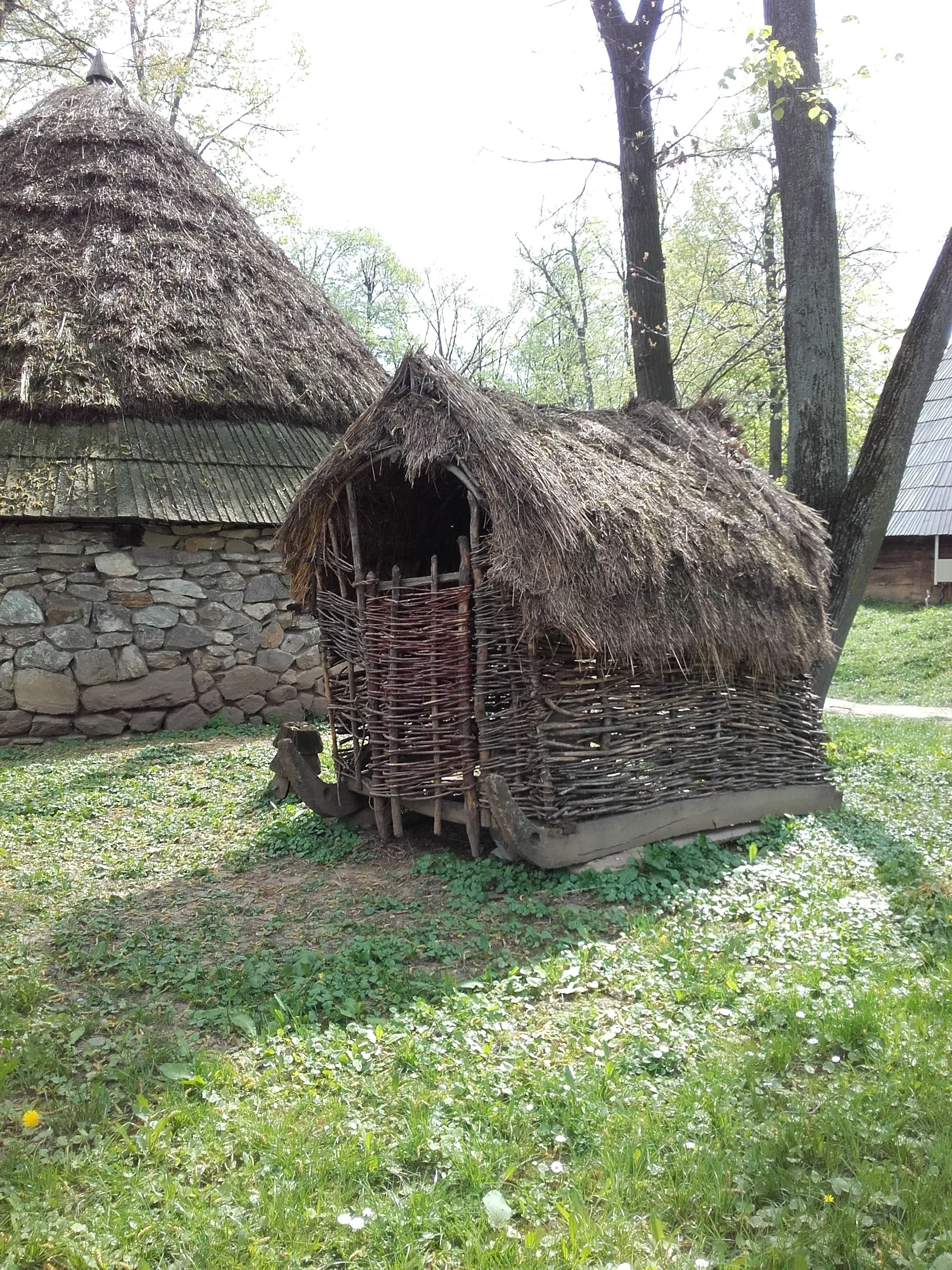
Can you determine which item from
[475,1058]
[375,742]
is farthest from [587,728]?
[475,1058]

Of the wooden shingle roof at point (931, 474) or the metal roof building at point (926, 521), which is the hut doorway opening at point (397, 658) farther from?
the wooden shingle roof at point (931, 474)

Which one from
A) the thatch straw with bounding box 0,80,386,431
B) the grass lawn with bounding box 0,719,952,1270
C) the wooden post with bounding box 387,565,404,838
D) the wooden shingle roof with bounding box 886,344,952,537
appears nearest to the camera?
the grass lawn with bounding box 0,719,952,1270

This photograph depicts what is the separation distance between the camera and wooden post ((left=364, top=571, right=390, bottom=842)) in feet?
18.8

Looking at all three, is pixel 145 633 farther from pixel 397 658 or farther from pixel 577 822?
pixel 577 822

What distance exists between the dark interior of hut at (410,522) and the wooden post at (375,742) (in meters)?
0.52

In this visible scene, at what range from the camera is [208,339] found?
33.6 feet

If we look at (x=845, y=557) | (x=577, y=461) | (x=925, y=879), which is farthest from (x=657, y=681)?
(x=845, y=557)

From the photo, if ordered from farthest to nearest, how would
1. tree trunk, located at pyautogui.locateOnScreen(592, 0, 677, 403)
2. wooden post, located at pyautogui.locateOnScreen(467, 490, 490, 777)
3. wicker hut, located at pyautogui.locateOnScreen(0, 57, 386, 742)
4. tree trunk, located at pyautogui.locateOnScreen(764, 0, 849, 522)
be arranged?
wicker hut, located at pyautogui.locateOnScreen(0, 57, 386, 742) → tree trunk, located at pyautogui.locateOnScreen(592, 0, 677, 403) → tree trunk, located at pyautogui.locateOnScreen(764, 0, 849, 522) → wooden post, located at pyautogui.locateOnScreen(467, 490, 490, 777)

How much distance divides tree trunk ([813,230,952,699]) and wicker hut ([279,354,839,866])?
386mm

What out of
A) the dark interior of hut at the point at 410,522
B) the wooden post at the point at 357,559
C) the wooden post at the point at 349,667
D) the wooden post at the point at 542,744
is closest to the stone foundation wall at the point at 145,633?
the dark interior of hut at the point at 410,522

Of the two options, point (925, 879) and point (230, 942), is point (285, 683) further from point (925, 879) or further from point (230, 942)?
point (925, 879)

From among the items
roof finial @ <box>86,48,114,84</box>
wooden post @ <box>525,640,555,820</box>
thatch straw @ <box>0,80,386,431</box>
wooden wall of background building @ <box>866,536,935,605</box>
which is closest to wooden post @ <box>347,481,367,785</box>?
wooden post @ <box>525,640,555,820</box>

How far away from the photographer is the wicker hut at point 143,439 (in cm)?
888

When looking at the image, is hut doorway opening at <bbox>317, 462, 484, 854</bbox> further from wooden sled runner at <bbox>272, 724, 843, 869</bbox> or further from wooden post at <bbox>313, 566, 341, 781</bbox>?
wooden sled runner at <bbox>272, 724, 843, 869</bbox>
